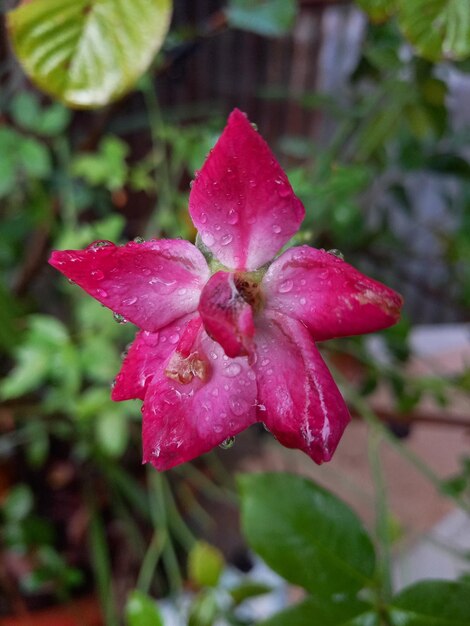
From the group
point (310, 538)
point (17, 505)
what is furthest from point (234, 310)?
point (17, 505)

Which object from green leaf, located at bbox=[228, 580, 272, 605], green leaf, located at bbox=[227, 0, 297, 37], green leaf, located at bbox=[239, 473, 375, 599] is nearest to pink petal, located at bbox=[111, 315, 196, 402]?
green leaf, located at bbox=[239, 473, 375, 599]

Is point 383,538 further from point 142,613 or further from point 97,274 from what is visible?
point 97,274

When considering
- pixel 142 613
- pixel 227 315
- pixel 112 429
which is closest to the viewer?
pixel 227 315

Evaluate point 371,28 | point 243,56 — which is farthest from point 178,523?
point 243,56

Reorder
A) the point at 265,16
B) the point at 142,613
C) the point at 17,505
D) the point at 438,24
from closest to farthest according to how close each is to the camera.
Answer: the point at 438,24 < the point at 142,613 < the point at 265,16 < the point at 17,505

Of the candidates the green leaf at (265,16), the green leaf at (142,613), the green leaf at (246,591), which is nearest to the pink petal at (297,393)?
the green leaf at (142,613)

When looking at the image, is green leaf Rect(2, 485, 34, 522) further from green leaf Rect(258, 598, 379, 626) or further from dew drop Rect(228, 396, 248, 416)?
dew drop Rect(228, 396, 248, 416)
